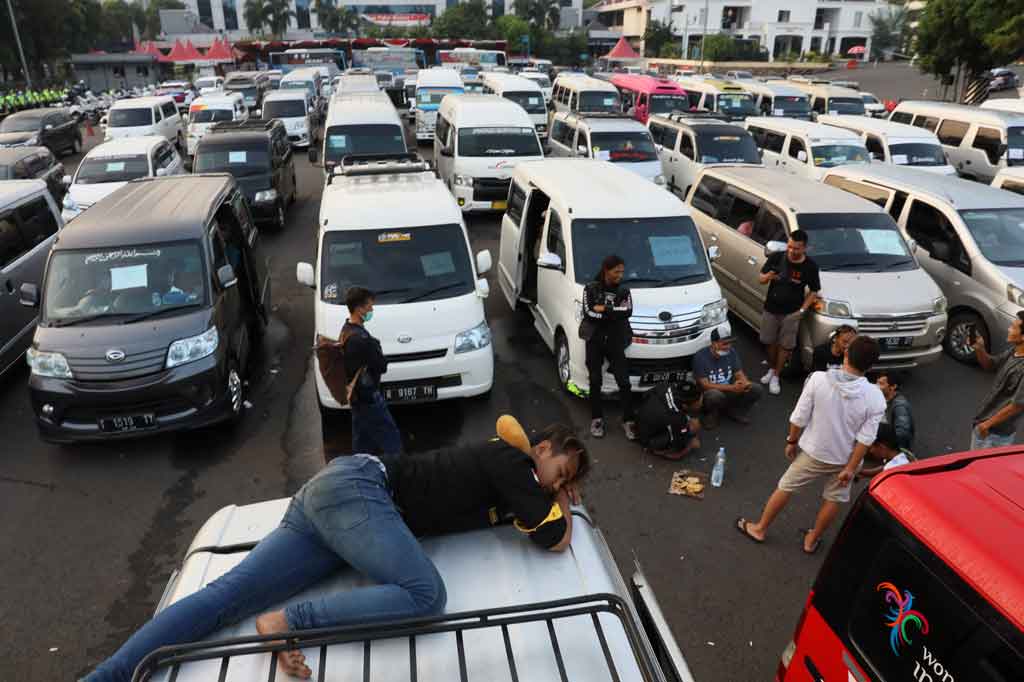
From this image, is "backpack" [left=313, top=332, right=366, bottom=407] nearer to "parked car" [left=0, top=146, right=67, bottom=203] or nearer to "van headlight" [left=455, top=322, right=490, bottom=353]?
"van headlight" [left=455, top=322, right=490, bottom=353]

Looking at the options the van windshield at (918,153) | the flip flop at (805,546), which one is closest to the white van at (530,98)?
Result: the van windshield at (918,153)

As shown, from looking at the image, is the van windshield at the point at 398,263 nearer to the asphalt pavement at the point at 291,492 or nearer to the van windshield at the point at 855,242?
the asphalt pavement at the point at 291,492

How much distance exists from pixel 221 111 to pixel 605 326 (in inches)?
771

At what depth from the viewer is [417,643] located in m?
2.07

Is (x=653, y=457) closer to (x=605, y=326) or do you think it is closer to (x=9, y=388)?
(x=605, y=326)

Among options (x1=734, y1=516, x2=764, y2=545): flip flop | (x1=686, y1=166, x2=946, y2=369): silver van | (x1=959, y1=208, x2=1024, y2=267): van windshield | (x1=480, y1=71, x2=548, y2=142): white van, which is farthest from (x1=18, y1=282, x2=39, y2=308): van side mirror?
(x1=480, y1=71, x2=548, y2=142): white van

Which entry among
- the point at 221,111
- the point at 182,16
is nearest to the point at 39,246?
the point at 221,111

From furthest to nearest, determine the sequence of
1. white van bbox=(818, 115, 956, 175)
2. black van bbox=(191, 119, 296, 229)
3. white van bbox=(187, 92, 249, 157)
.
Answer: white van bbox=(187, 92, 249, 157)
white van bbox=(818, 115, 956, 175)
black van bbox=(191, 119, 296, 229)

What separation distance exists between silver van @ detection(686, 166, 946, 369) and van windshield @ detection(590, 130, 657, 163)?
4.50m

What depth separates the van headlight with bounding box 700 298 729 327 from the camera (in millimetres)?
6797

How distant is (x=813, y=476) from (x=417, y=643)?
3.58m

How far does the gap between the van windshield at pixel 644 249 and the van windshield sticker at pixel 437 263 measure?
1.37m

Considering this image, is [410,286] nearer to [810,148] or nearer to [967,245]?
[967,245]

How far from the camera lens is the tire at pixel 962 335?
26.7 ft
